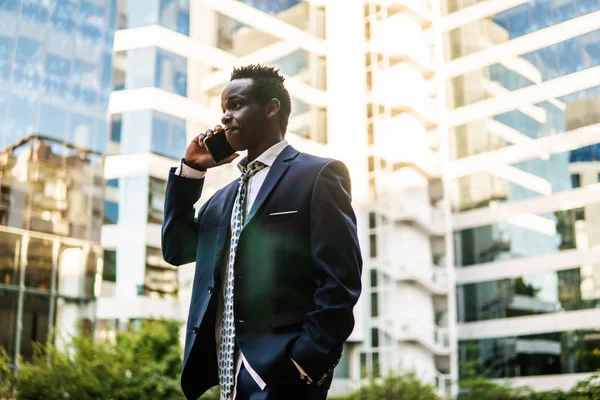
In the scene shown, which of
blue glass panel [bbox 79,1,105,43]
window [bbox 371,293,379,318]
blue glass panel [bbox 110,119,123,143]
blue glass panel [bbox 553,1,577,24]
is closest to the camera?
blue glass panel [bbox 79,1,105,43]

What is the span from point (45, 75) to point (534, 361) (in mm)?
23745

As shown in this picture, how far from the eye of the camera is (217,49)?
101 ft

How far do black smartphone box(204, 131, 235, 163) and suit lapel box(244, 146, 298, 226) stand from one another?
0.59 feet

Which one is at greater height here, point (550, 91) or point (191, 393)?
point (550, 91)

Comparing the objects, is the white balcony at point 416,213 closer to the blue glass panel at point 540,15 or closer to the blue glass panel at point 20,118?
the blue glass panel at point 540,15

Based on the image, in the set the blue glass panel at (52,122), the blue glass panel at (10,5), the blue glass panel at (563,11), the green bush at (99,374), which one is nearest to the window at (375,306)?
the blue glass panel at (563,11)

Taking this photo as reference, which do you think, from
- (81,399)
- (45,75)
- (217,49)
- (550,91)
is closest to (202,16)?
(217,49)

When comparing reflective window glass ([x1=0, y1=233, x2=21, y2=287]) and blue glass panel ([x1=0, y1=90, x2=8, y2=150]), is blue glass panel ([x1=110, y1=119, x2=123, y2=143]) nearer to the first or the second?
blue glass panel ([x1=0, y1=90, x2=8, y2=150])

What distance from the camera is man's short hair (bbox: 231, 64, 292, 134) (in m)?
2.87

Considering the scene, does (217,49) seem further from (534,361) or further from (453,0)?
(534,361)

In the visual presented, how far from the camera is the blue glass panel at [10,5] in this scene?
2250 cm

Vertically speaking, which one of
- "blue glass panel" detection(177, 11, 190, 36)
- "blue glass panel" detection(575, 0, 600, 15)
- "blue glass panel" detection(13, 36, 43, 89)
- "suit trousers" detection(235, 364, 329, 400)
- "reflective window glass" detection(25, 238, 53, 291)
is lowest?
"suit trousers" detection(235, 364, 329, 400)

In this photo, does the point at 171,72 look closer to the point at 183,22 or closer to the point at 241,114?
the point at 183,22

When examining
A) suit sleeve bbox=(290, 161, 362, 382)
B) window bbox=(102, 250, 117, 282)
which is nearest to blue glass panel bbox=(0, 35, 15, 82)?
window bbox=(102, 250, 117, 282)
